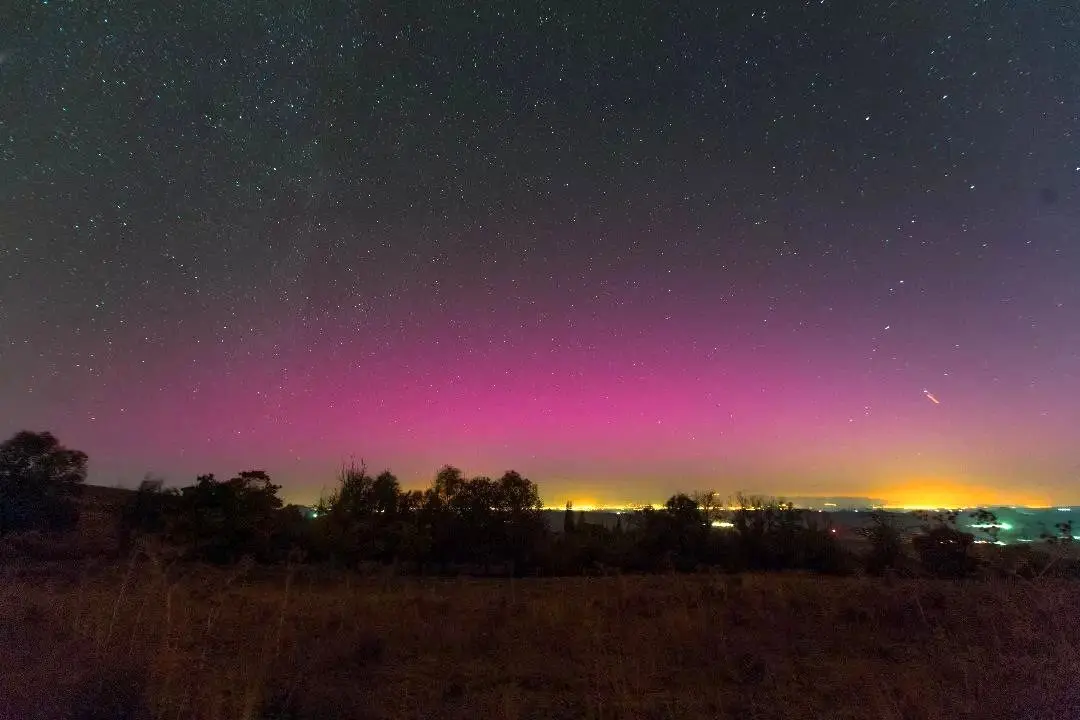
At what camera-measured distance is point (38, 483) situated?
139ft

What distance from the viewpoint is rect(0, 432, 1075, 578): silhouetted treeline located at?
34.5m

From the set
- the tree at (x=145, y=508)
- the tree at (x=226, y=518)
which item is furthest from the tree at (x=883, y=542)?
the tree at (x=145, y=508)

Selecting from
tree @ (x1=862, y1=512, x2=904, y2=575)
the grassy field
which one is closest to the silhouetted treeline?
tree @ (x1=862, y1=512, x2=904, y2=575)

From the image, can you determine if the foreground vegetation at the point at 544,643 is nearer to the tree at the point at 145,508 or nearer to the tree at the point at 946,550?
the tree at the point at 946,550

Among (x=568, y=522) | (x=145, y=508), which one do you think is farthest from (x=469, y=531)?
(x=145, y=508)

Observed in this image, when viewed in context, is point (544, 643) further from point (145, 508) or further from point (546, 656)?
point (145, 508)

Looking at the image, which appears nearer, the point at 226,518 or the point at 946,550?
the point at 946,550

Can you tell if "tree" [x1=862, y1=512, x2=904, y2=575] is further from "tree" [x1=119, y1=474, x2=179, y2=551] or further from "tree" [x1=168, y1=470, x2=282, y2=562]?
"tree" [x1=119, y1=474, x2=179, y2=551]

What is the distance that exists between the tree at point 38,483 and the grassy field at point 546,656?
28.4 m

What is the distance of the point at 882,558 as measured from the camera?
33062 mm

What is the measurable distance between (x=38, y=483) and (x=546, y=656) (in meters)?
42.7

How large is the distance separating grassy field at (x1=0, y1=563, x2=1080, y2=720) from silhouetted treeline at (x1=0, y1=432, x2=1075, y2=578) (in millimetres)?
16080

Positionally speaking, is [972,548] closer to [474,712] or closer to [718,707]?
[718,707]

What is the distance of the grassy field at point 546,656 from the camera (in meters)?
7.97
